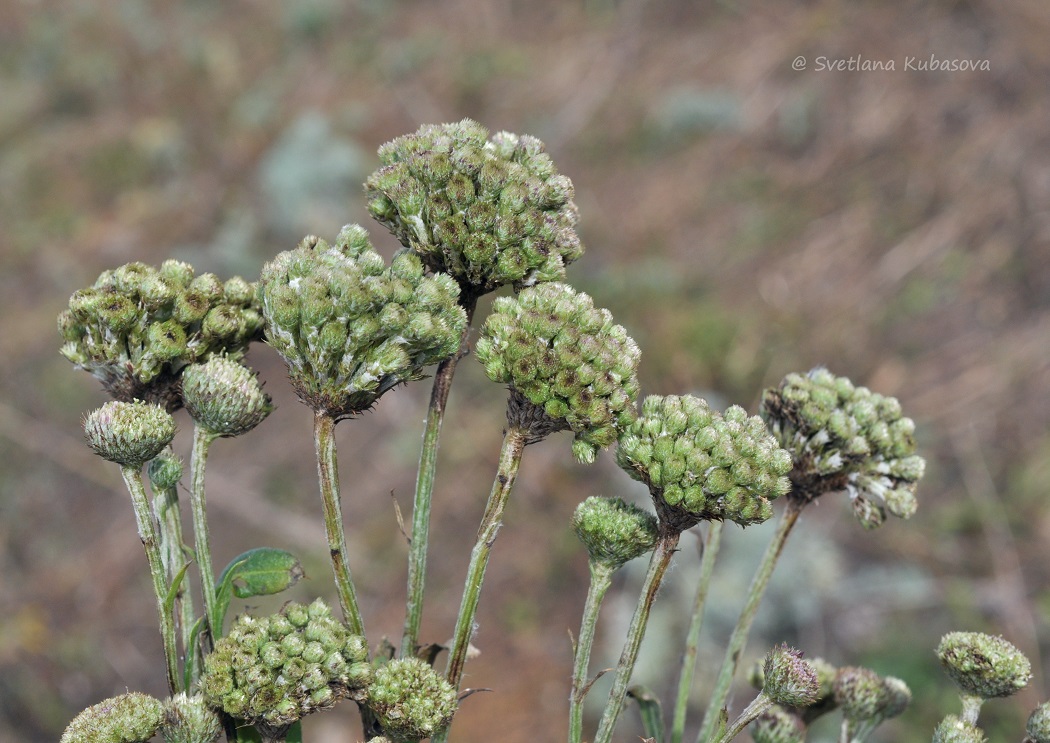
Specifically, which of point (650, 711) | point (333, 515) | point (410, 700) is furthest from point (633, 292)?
point (410, 700)

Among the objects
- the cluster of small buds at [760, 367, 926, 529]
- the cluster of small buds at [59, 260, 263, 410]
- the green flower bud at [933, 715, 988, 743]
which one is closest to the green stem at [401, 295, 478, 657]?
the cluster of small buds at [59, 260, 263, 410]

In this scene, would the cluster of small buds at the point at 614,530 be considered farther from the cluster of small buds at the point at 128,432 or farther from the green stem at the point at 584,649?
the cluster of small buds at the point at 128,432

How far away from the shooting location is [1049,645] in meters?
6.58

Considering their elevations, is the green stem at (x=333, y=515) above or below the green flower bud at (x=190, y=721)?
above

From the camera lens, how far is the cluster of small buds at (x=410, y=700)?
5.75 ft

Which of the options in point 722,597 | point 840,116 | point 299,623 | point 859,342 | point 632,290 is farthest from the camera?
point 840,116

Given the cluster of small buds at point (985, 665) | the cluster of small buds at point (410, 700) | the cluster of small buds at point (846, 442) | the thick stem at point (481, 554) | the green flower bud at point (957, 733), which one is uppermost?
the cluster of small buds at point (846, 442)

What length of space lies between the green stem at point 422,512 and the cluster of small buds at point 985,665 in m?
1.29

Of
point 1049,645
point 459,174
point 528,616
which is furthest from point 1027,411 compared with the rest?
point 459,174

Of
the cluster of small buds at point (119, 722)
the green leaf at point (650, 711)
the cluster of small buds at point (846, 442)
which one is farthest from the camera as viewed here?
the cluster of small buds at point (846, 442)

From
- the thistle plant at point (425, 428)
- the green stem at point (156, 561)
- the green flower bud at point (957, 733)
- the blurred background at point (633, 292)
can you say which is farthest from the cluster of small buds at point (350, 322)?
the blurred background at point (633, 292)

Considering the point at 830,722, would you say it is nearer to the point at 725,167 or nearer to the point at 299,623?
the point at 299,623

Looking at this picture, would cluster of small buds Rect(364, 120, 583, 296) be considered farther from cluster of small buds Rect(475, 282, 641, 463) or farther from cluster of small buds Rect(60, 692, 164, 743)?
cluster of small buds Rect(60, 692, 164, 743)

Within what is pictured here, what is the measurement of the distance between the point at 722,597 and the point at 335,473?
6315 millimetres
